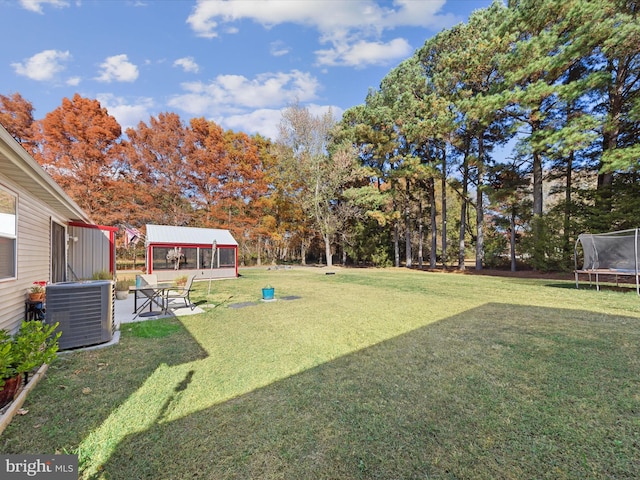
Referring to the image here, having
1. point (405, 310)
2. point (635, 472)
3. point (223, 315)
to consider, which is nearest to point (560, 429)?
point (635, 472)

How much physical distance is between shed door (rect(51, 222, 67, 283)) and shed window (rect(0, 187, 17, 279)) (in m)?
2.76

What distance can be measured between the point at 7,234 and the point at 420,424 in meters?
5.28

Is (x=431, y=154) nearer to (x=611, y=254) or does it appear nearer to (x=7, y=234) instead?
(x=611, y=254)

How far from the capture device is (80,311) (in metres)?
3.62

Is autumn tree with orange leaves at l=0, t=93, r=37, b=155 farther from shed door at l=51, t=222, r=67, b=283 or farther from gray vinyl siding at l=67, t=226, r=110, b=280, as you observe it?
shed door at l=51, t=222, r=67, b=283

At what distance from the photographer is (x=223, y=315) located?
5.79 metres

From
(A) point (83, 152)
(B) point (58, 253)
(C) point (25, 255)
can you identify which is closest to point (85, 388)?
(C) point (25, 255)

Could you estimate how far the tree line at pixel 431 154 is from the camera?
1114 cm

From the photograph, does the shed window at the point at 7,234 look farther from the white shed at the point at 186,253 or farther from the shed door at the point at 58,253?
the white shed at the point at 186,253

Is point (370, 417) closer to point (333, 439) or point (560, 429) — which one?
point (333, 439)

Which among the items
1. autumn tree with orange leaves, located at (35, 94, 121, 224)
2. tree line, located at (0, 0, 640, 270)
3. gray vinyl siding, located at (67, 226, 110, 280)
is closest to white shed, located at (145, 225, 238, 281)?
gray vinyl siding, located at (67, 226, 110, 280)

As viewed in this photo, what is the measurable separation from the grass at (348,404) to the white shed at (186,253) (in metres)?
8.39

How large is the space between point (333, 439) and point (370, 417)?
1.31 ft

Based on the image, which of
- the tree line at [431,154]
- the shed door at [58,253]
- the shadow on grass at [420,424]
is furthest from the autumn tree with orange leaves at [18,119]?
the shadow on grass at [420,424]
